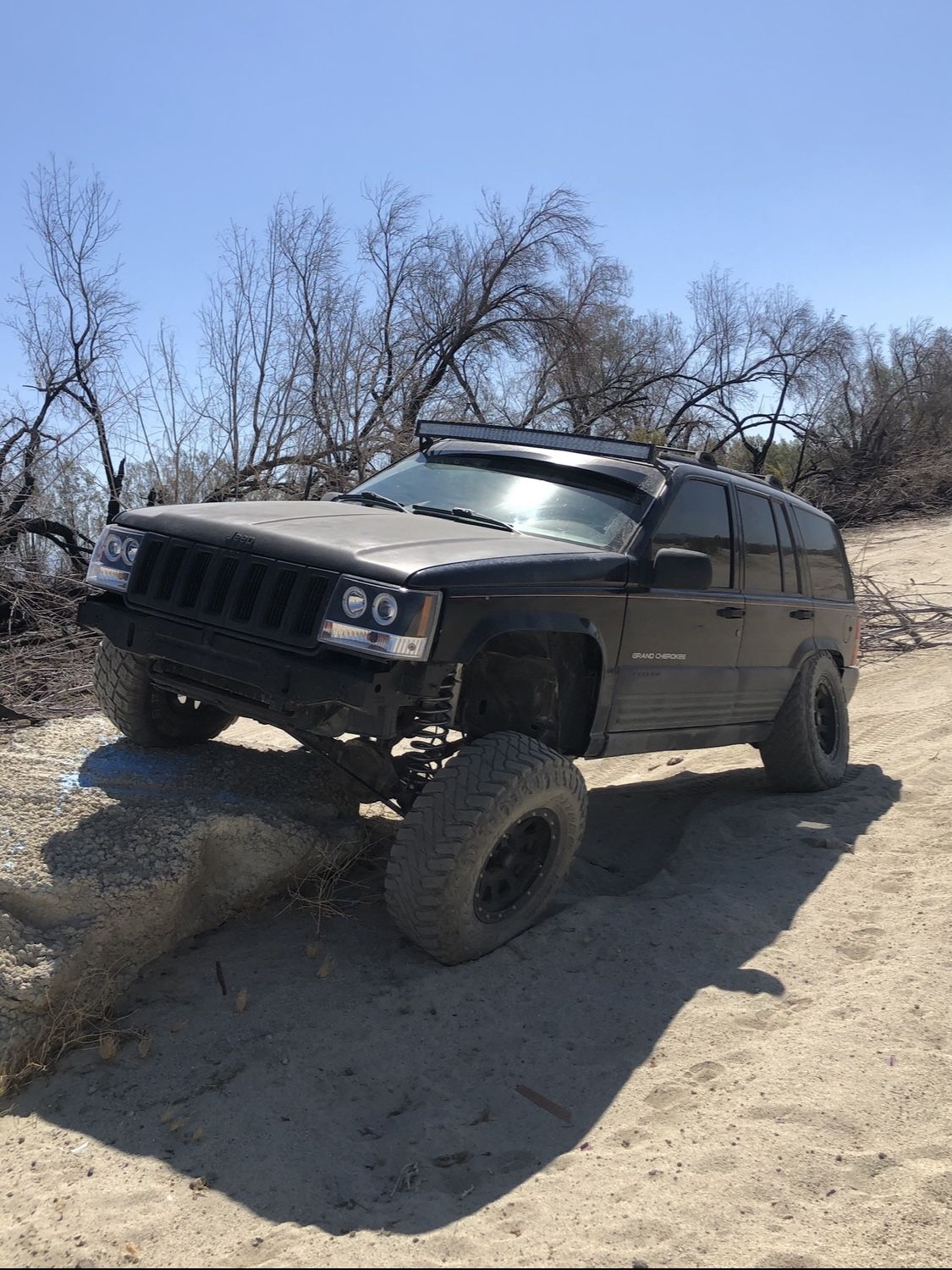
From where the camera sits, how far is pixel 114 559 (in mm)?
4188

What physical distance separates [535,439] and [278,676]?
7.11ft

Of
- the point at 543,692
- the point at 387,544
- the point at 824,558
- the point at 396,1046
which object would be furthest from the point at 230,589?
the point at 824,558

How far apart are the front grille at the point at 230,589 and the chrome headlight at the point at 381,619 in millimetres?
87

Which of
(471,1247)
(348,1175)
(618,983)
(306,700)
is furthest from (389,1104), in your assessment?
(306,700)

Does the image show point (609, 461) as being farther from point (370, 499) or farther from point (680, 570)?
point (370, 499)

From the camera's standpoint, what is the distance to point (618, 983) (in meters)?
3.83

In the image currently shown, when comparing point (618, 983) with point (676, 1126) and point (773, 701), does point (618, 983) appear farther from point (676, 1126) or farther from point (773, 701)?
point (773, 701)

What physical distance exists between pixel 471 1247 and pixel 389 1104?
747mm

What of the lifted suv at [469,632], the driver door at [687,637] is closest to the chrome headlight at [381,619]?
the lifted suv at [469,632]

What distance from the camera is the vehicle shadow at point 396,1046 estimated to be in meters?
2.86

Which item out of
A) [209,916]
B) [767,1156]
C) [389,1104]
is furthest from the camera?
[209,916]

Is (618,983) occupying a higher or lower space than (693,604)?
lower

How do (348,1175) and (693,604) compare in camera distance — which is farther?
(693,604)

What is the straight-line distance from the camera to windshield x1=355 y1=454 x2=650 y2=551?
453cm
